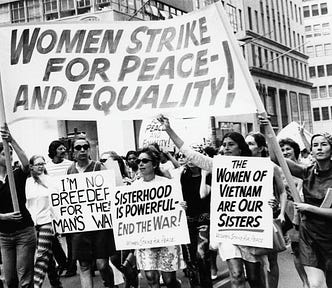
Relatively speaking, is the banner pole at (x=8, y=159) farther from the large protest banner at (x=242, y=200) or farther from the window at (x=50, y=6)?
the window at (x=50, y=6)

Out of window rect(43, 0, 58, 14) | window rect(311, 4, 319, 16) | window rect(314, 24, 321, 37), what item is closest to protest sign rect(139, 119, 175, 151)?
window rect(43, 0, 58, 14)

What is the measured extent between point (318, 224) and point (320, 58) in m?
94.4

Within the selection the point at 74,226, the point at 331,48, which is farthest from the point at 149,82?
the point at 331,48

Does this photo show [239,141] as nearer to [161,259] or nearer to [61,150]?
[161,259]

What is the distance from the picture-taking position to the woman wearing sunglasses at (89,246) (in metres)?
7.04

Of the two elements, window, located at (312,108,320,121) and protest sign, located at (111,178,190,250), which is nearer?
protest sign, located at (111,178,190,250)

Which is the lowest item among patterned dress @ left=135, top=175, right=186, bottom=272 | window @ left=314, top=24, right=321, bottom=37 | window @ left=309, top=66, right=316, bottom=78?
patterned dress @ left=135, top=175, right=186, bottom=272

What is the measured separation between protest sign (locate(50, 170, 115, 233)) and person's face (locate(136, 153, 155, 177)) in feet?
1.57

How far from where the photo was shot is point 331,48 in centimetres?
9656

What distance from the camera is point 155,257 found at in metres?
6.82

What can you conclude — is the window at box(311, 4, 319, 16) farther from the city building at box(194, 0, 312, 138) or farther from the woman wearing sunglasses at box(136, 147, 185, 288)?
the woman wearing sunglasses at box(136, 147, 185, 288)

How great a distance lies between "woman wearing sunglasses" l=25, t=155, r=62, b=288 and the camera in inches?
316

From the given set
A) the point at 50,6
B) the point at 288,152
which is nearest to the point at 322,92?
the point at 50,6

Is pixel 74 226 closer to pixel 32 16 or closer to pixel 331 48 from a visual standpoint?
pixel 32 16
